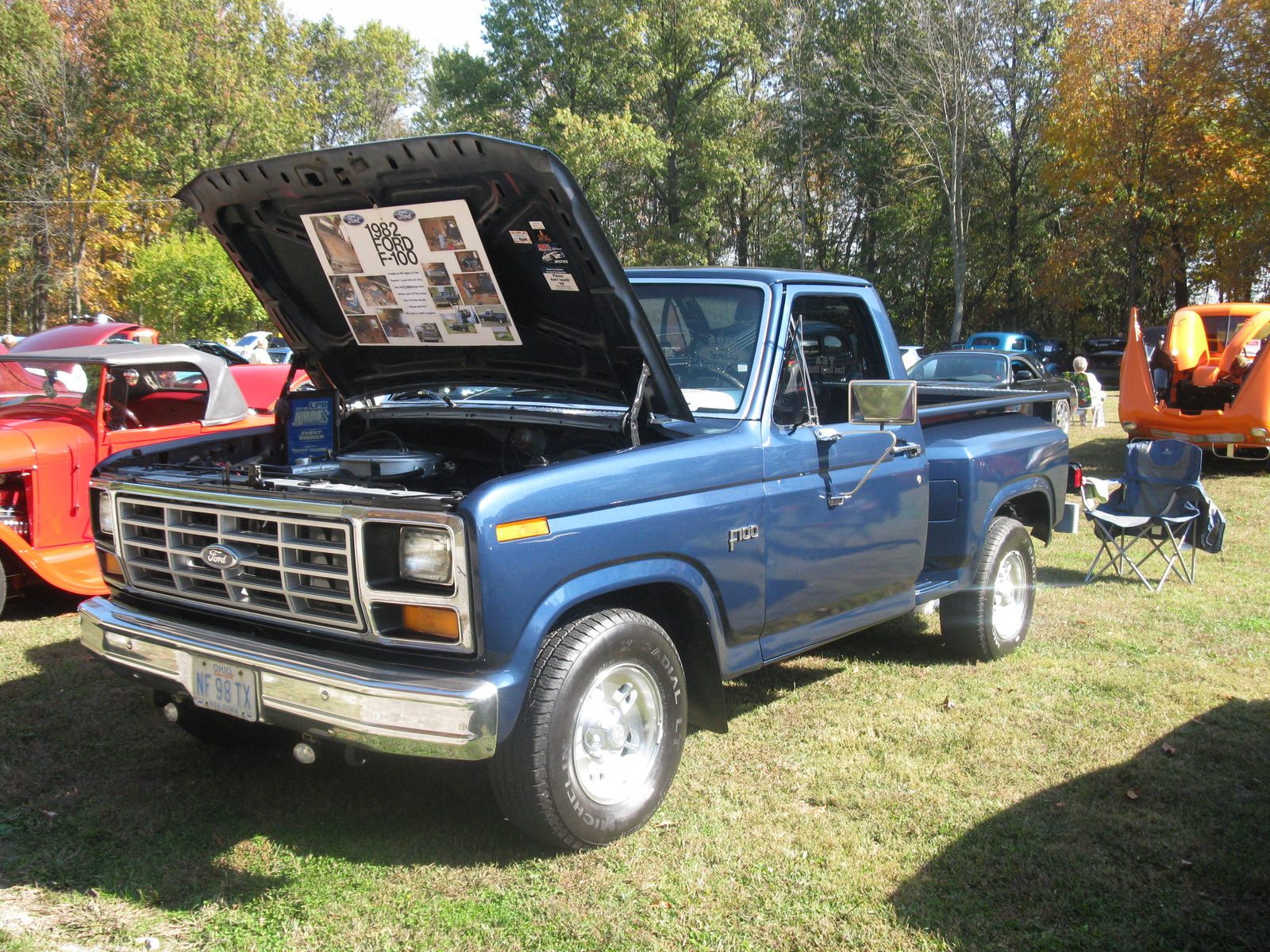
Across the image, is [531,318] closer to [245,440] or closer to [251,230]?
[251,230]

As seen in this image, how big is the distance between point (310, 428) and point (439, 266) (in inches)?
47.0

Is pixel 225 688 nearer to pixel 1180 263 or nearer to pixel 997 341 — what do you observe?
pixel 997 341

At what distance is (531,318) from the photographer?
4047 millimetres

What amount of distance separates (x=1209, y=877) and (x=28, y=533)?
21.4 ft

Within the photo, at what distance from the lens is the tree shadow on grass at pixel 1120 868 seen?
311 centimetres

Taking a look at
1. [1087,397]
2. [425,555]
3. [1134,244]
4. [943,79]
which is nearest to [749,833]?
[425,555]

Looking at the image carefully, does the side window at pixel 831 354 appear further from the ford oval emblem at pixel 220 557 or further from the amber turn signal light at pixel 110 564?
the amber turn signal light at pixel 110 564

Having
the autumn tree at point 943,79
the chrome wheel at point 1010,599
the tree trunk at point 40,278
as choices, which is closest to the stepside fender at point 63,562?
the chrome wheel at point 1010,599

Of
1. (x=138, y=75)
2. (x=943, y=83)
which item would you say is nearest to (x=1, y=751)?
(x=943, y=83)

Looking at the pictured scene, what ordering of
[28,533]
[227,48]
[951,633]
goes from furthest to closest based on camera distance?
[227,48] < [28,533] < [951,633]

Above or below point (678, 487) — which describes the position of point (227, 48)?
above

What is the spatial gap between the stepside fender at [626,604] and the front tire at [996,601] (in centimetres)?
228

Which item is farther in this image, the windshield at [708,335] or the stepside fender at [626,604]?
the windshield at [708,335]

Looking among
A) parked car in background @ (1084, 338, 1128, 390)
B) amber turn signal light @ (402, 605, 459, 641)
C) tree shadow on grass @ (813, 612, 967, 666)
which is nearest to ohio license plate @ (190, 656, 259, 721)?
amber turn signal light @ (402, 605, 459, 641)
